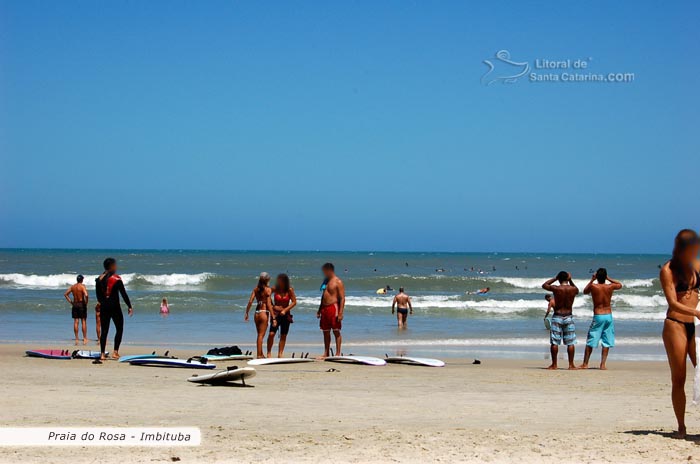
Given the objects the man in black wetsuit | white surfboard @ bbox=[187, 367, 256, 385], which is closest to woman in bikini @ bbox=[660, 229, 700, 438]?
white surfboard @ bbox=[187, 367, 256, 385]

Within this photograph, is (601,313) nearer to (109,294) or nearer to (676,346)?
(676,346)

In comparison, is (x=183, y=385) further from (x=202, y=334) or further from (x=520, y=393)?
Result: (x=202, y=334)

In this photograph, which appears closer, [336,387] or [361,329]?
[336,387]

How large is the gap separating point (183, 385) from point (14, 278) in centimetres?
4629

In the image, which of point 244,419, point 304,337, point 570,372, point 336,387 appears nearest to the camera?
point 244,419

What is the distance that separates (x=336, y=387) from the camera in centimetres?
1038

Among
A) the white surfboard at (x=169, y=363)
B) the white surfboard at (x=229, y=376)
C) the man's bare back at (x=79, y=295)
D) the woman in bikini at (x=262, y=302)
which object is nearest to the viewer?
the white surfboard at (x=229, y=376)

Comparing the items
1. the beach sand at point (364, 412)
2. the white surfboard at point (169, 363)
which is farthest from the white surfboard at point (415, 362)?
the white surfboard at point (169, 363)

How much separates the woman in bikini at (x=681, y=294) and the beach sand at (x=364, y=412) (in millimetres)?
766

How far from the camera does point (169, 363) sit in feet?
40.7

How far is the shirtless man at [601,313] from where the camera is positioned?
43.8ft

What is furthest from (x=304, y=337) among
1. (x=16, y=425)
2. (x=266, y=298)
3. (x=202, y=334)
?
(x=16, y=425)

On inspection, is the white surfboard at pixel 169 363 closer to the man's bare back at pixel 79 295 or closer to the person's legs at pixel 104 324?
the person's legs at pixel 104 324

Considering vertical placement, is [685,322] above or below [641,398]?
above
